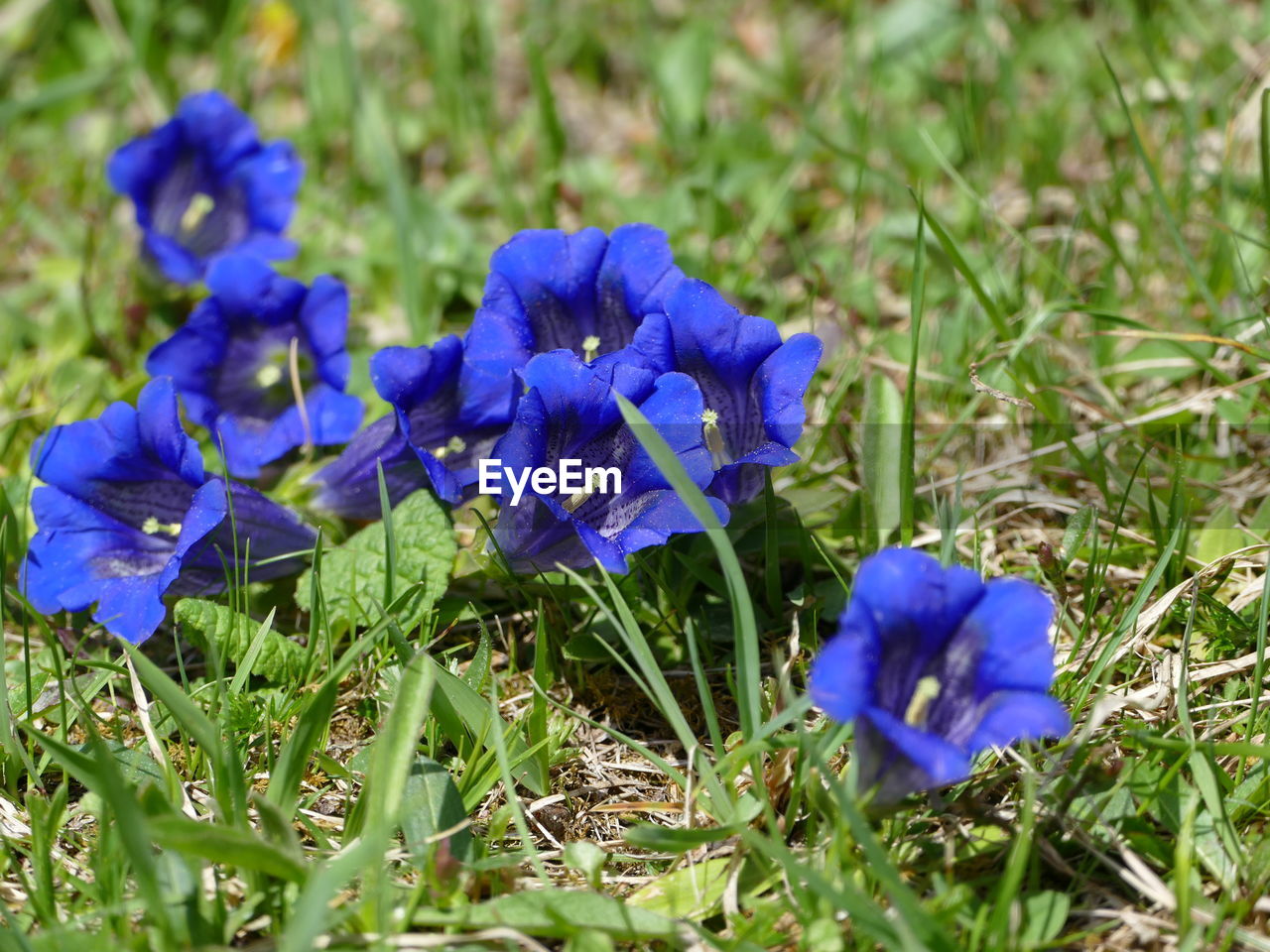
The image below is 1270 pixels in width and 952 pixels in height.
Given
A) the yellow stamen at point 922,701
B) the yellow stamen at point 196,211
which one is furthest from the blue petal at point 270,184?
the yellow stamen at point 922,701

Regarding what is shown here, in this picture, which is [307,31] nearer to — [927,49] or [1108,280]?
[927,49]

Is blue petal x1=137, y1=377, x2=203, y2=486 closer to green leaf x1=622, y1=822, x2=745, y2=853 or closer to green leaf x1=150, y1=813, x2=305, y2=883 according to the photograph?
green leaf x1=150, y1=813, x2=305, y2=883

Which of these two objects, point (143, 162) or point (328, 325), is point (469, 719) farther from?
point (143, 162)

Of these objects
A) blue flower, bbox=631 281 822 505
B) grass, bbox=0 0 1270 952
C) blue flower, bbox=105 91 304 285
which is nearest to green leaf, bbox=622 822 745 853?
grass, bbox=0 0 1270 952

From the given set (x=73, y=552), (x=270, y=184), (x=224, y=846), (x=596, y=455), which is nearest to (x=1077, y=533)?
(x=596, y=455)

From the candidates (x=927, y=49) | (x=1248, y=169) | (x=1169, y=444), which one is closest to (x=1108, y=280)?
(x=1169, y=444)

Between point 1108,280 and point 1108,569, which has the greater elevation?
point 1108,280
